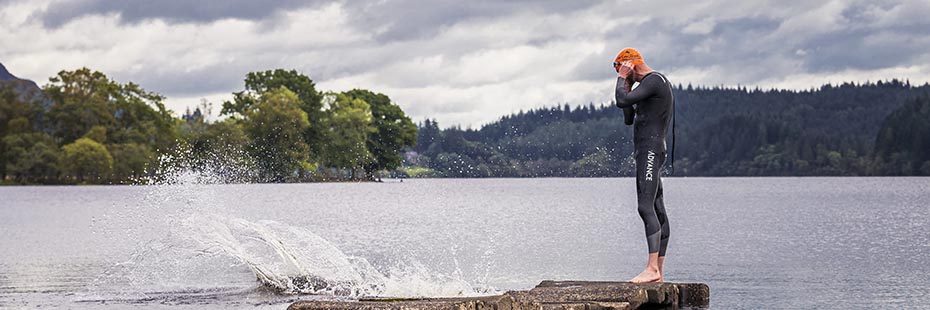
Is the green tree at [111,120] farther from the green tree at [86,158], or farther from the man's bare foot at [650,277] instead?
the man's bare foot at [650,277]

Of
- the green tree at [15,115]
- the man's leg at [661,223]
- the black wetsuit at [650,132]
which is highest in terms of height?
the green tree at [15,115]

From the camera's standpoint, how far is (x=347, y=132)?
514 ft

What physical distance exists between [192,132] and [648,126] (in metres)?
149

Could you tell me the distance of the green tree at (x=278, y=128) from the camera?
148875mm

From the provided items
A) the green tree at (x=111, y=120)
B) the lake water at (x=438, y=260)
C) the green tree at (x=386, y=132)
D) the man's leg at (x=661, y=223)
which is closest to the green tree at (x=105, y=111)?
the green tree at (x=111, y=120)

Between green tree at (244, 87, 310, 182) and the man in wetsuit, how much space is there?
436 ft

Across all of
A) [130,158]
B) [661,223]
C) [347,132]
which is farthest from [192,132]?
[661,223]

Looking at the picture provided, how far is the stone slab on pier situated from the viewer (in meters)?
13.0

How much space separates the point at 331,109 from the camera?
548ft

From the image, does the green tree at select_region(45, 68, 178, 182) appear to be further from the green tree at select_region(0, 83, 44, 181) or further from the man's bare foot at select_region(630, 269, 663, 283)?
the man's bare foot at select_region(630, 269, 663, 283)

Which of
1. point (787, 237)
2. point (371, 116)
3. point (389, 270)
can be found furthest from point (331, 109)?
point (389, 270)

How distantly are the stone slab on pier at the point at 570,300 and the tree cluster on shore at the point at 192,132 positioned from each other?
130437 mm

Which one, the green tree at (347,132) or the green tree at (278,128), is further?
the green tree at (347,132)

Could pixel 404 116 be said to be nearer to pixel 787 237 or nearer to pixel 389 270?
pixel 787 237
